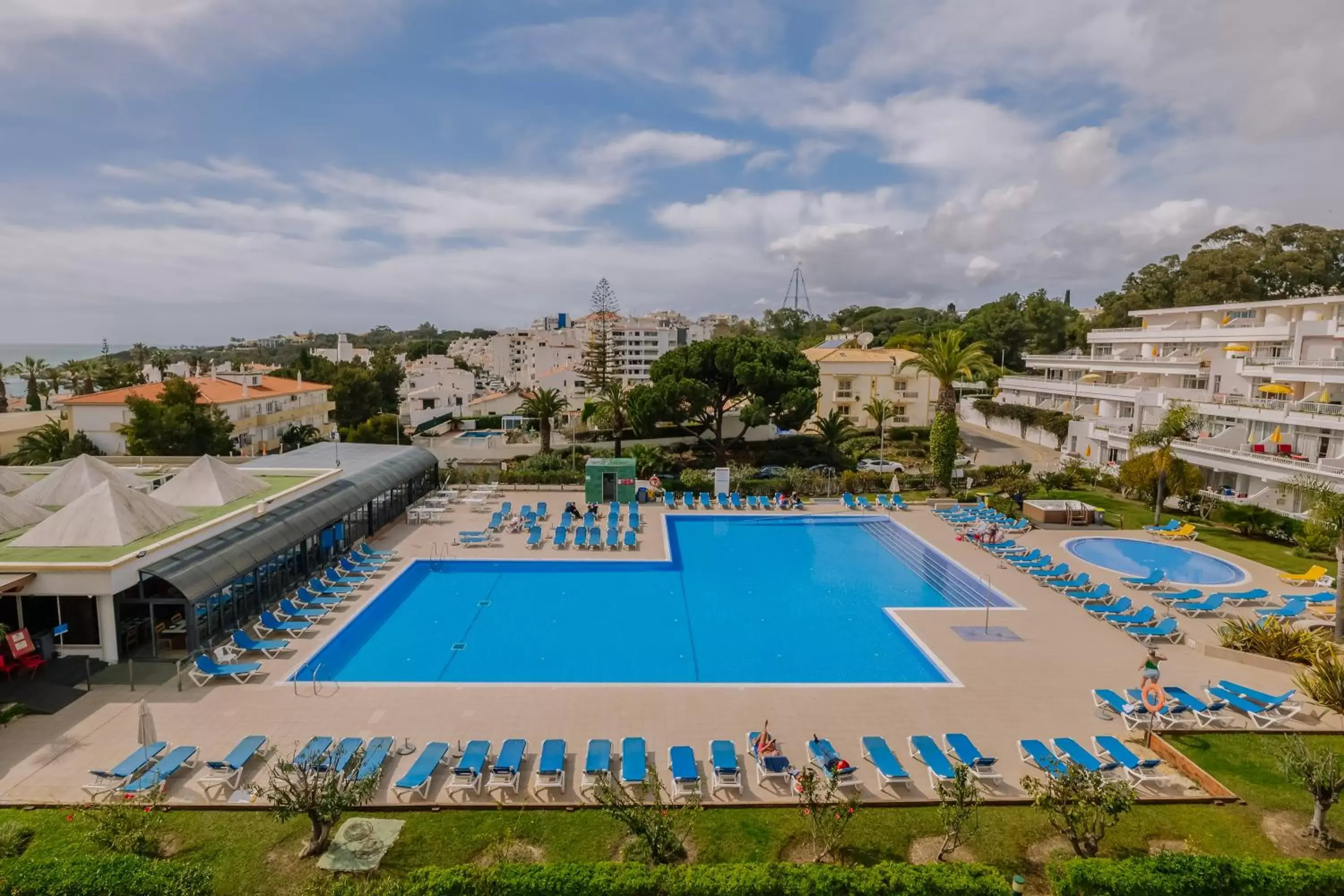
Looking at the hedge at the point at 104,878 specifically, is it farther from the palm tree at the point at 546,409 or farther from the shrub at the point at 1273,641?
the palm tree at the point at 546,409

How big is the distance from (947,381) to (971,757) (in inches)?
802

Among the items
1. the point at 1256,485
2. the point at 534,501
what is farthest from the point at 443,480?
the point at 1256,485

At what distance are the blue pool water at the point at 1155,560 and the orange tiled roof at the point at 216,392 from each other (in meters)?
36.2

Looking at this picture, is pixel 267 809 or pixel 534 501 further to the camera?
pixel 534 501

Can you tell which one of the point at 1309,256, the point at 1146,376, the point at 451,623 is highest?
the point at 1309,256

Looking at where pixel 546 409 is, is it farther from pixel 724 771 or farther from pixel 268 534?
pixel 724 771

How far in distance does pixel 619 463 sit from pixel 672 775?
1884 centimetres

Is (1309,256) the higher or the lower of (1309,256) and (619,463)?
the higher

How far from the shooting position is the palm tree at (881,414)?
37.9 meters

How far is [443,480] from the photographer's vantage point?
101ft

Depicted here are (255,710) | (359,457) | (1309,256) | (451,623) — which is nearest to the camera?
Result: (255,710)

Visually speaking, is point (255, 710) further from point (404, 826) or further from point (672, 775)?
point (672, 775)

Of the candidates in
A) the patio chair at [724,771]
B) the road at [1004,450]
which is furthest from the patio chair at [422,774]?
the road at [1004,450]

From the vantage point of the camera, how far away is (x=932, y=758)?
993cm
